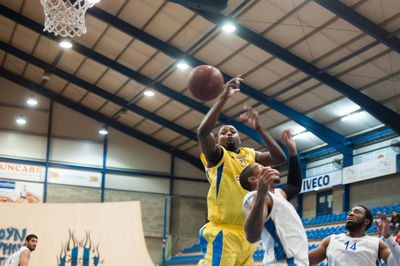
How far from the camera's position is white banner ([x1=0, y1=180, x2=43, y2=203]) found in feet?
80.7

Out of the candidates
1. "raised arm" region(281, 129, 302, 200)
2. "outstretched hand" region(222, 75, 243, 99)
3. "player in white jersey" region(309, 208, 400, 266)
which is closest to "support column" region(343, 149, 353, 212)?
"player in white jersey" region(309, 208, 400, 266)

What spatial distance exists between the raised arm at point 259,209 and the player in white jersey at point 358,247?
2096 millimetres

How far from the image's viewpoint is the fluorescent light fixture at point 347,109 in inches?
730

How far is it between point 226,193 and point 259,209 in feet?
4.73

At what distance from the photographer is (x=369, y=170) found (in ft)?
61.5

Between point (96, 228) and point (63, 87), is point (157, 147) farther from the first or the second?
point (96, 228)

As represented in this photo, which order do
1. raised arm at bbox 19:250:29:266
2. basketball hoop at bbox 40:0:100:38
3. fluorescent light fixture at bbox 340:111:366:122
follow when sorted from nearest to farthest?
raised arm at bbox 19:250:29:266
basketball hoop at bbox 40:0:100:38
fluorescent light fixture at bbox 340:111:366:122

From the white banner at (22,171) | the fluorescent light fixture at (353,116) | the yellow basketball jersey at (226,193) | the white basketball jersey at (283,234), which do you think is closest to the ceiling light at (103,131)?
the white banner at (22,171)

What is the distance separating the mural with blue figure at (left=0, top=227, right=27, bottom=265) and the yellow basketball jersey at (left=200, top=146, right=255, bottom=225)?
1181cm

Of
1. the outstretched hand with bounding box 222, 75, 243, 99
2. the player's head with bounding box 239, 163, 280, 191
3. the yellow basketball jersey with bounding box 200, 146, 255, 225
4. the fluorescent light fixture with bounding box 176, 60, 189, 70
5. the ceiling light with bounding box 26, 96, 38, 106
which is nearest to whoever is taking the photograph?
the player's head with bounding box 239, 163, 280, 191

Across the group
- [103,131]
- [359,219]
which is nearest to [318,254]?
[359,219]

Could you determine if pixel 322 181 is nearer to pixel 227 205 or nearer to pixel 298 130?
pixel 298 130

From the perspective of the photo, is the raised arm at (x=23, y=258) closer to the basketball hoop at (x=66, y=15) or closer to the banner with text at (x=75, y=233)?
the basketball hoop at (x=66, y=15)

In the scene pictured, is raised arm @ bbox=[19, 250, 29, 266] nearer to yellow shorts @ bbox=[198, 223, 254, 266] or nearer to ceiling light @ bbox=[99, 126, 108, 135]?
yellow shorts @ bbox=[198, 223, 254, 266]
